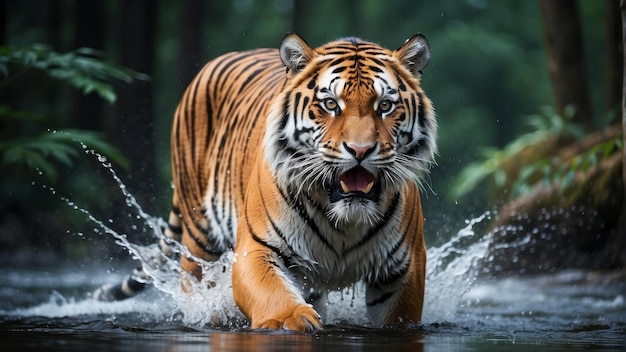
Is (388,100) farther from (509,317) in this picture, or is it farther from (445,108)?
(445,108)

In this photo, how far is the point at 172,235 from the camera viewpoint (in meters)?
5.87

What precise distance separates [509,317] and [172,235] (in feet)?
6.22

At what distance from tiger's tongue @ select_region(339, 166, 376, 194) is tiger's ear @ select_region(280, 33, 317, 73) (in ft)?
1.74

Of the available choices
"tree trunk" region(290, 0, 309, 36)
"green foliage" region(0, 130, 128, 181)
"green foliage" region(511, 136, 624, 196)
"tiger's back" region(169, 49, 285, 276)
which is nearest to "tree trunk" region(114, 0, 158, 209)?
"tree trunk" region(290, 0, 309, 36)

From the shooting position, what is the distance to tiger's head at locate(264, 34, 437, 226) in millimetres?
3854

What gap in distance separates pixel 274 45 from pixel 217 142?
61.6 feet

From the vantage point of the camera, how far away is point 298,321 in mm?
3773

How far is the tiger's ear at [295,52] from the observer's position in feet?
13.5

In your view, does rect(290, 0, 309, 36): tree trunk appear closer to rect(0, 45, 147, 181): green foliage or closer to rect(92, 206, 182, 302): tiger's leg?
rect(0, 45, 147, 181): green foliage

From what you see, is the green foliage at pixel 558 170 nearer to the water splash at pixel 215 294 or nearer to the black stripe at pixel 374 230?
the water splash at pixel 215 294

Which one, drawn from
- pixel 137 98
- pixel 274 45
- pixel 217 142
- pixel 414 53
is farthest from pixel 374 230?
pixel 274 45

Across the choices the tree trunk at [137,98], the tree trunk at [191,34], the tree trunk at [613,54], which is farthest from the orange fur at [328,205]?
the tree trunk at [191,34]

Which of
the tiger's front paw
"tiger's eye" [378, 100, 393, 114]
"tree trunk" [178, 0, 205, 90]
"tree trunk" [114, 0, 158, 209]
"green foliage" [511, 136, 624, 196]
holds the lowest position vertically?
the tiger's front paw

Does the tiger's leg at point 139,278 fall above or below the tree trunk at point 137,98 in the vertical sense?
below
